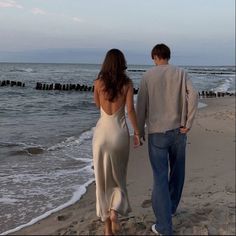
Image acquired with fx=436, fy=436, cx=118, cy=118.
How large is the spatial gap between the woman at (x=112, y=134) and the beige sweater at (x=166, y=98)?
172mm

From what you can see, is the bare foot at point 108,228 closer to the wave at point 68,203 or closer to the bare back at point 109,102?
the bare back at point 109,102

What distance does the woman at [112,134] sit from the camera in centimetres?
410

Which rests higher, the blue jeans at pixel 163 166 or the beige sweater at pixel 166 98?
the beige sweater at pixel 166 98

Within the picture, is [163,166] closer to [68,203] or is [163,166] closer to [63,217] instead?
[63,217]

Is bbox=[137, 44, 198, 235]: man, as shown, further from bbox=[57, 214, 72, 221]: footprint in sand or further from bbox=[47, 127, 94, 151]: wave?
bbox=[47, 127, 94, 151]: wave

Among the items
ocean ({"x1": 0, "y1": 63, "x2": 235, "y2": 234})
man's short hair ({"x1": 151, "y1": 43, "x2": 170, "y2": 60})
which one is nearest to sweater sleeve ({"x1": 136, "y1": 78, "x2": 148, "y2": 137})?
man's short hair ({"x1": 151, "y1": 43, "x2": 170, "y2": 60})

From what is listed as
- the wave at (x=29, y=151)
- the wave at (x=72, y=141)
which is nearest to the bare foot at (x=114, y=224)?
the wave at (x=29, y=151)

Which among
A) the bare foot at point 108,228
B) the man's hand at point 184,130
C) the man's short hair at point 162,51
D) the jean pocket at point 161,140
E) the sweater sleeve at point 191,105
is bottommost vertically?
the bare foot at point 108,228

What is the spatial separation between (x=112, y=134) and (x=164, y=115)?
1.79 ft

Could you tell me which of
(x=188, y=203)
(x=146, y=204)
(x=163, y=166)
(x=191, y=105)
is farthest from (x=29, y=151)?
(x=191, y=105)

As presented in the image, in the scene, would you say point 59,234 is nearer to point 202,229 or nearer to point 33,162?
point 202,229

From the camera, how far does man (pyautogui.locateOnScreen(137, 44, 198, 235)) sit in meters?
4.20

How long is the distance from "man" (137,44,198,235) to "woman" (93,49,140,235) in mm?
175

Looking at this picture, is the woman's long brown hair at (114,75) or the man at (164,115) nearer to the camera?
the woman's long brown hair at (114,75)
